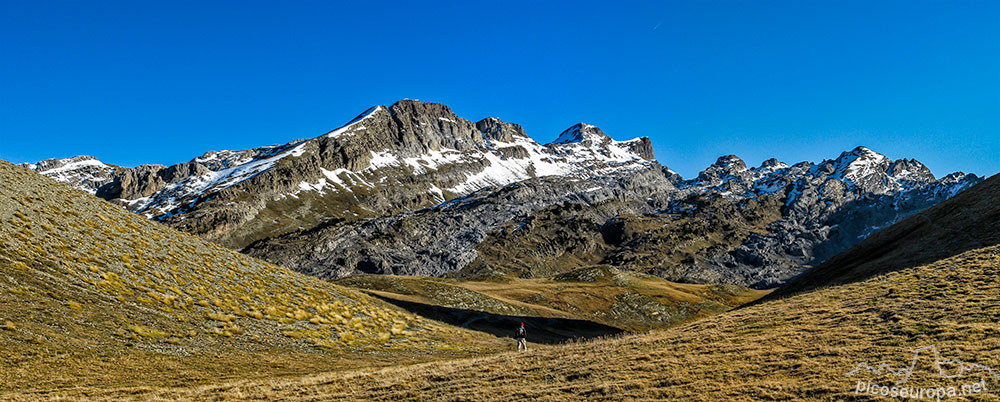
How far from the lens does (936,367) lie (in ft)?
55.6

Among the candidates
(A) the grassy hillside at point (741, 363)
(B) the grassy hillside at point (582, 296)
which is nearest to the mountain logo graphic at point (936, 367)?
(A) the grassy hillside at point (741, 363)

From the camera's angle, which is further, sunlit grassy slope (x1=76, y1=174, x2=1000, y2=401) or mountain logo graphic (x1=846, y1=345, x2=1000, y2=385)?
sunlit grassy slope (x1=76, y1=174, x2=1000, y2=401)

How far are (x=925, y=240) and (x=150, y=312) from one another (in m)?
64.6

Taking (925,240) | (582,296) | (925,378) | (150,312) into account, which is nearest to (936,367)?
(925,378)

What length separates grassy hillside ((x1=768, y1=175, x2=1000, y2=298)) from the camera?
4438 centimetres

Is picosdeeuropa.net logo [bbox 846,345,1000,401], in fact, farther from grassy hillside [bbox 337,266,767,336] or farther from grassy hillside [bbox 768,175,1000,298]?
grassy hillside [bbox 337,266,767,336]

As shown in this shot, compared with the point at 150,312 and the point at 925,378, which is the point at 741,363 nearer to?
the point at 925,378

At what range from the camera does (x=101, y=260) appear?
33.8m

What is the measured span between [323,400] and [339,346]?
15.5 m

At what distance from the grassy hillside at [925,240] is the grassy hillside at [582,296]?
126 ft

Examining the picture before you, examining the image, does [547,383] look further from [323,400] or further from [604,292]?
[604,292]

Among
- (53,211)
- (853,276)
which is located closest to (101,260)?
(53,211)

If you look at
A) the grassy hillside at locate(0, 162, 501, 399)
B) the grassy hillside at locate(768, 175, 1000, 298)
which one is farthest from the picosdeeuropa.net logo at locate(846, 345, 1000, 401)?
the grassy hillside at locate(768, 175, 1000, 298)

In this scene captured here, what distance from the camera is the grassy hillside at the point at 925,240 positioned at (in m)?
44.4
